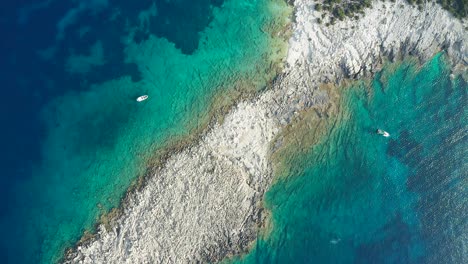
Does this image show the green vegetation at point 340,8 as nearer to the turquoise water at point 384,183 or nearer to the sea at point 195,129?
the sea at point 195,129

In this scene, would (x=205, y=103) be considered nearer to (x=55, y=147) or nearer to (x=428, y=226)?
(x=55, y=147)

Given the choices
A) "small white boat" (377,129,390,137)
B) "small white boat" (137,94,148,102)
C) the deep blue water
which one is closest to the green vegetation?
"small white boat" (377,129,390,137)

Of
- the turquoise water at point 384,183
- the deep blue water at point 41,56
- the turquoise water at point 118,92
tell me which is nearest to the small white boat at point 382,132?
the turquoise water at point 384,183

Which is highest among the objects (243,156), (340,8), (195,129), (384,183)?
(340,8)

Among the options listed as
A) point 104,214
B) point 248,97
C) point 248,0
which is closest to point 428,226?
point 248,97

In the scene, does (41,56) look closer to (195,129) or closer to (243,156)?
(195,129)

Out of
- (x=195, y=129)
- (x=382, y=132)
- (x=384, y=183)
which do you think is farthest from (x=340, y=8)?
(x=195, y=129)
